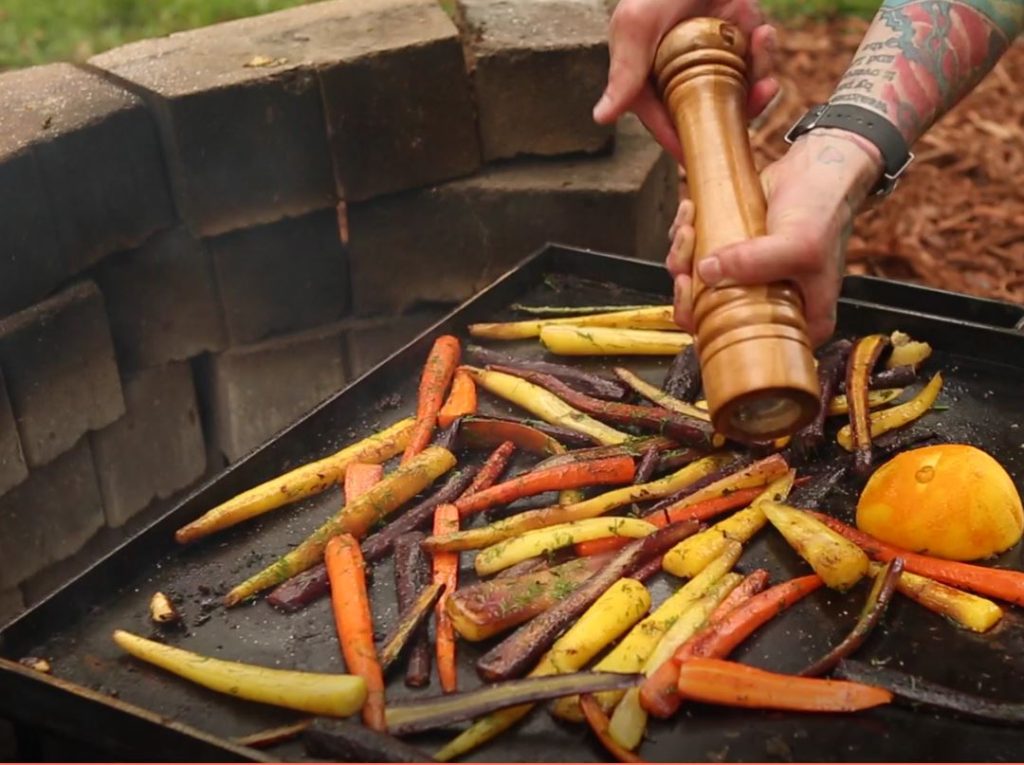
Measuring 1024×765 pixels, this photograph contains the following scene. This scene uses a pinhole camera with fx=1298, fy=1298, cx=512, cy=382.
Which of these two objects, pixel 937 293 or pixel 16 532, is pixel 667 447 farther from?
pixel 16 532

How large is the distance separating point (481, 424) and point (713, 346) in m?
0.90

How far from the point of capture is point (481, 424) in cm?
273

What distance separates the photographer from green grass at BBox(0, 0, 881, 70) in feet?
18.3

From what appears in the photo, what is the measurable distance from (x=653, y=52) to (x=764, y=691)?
1187mm

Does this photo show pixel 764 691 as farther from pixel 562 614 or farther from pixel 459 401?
pixel 459 401

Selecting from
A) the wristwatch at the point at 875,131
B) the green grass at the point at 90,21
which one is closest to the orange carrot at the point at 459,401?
the wristwatch at the point at 875,131

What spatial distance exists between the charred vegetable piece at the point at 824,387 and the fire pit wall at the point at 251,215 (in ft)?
2.98

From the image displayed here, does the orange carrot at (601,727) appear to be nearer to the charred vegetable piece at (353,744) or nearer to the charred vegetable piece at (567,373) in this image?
the charred vegetable piece at (353,744)

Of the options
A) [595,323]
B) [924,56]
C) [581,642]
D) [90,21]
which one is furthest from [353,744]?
[90,21]

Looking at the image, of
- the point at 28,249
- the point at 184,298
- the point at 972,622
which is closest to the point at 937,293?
the point at 972,622

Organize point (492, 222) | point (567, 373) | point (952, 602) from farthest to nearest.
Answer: point (492, 222) → point (567, 373) → point (952, 602)

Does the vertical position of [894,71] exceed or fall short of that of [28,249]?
it exceeds it

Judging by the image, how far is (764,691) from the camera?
6.54ft

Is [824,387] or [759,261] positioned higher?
[759,261]
